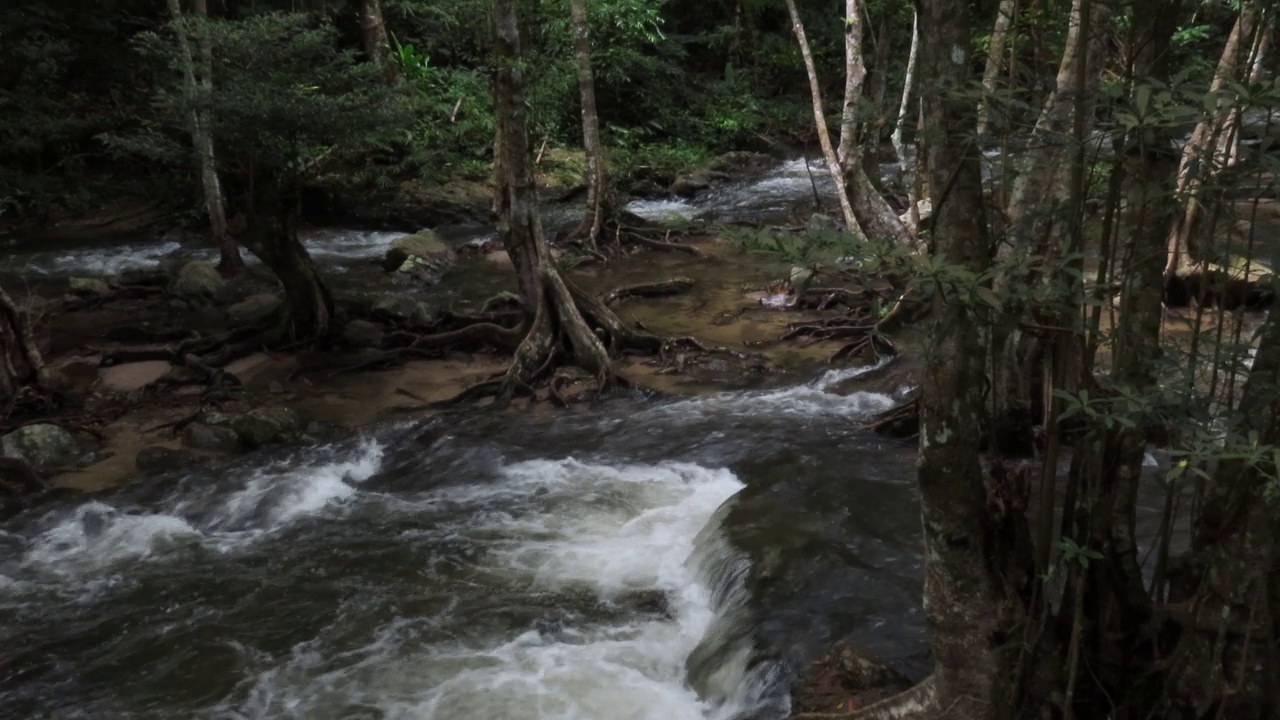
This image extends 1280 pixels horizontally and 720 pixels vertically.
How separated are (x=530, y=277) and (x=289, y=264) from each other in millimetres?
3036

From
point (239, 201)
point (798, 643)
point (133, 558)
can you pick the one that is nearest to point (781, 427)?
point (798, 643)

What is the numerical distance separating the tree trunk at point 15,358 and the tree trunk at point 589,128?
342 inches

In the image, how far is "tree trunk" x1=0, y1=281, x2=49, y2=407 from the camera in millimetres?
9789

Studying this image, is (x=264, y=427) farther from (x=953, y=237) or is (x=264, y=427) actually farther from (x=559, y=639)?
(x=953, y=237)

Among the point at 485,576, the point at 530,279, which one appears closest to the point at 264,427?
the point at 530,279

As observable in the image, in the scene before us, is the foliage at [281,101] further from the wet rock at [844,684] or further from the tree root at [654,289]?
the wet rock at [844,684]

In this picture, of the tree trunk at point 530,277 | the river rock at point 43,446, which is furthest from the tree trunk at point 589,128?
the river rock at point 43,446

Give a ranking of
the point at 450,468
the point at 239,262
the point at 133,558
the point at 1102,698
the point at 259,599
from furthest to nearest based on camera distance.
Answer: the point at 239,262 < the point at 450,468 < the point at 133,558 < the point at 259,599 < the point at 1102,698

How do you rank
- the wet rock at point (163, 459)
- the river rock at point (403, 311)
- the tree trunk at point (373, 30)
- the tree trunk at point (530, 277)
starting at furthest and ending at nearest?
the tree trunk at point (373, 30)
the river rock at point (403, 311)
the tree trunk at point (530, 277)
the wet rock at point (163, 459)

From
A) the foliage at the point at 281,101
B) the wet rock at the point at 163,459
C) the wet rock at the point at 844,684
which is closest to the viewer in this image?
the wet rock at the point at 844,684

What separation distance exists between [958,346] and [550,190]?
18.8 meters

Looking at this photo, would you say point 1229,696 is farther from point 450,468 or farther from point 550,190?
point 550,190

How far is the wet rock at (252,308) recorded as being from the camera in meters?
13.2

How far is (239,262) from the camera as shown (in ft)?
53.4
